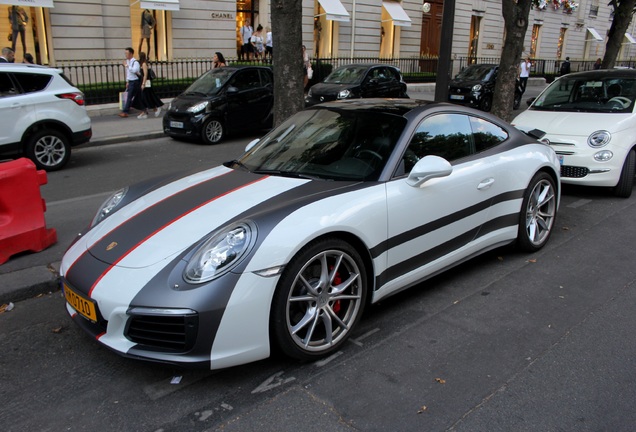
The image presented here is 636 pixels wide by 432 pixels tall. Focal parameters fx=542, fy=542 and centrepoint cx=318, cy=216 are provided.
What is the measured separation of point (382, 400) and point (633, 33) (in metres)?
57.4

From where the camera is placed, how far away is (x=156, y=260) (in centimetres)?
298

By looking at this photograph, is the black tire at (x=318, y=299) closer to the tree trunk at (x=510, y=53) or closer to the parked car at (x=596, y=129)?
the parked car at (x=596, y=129)

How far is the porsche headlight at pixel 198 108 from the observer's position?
11.6m

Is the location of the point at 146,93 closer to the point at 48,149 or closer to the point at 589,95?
the point at 48,149

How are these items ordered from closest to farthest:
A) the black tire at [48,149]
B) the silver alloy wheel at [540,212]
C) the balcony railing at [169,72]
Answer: the silver alloy wheel at [540,212]
the black tire at [48,149]
the balcony railing at [169,72]

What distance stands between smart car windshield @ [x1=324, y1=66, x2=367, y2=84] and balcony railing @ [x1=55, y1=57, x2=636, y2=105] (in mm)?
5179

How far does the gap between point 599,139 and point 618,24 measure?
12.9 metres

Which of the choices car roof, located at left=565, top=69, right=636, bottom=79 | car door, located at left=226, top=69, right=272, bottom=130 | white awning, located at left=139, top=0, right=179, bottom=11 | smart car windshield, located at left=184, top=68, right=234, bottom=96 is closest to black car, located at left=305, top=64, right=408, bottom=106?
car door, located at left=226, top=69, right=272, bottom=130

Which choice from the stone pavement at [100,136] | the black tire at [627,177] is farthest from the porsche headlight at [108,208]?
the black tire at [627,177]

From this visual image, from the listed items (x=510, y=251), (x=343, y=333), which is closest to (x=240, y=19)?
(x=510, y=251)

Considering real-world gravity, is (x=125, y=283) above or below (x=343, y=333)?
above

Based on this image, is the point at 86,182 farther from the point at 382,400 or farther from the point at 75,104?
the point at 382,400

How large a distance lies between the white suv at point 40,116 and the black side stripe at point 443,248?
7.48 meters

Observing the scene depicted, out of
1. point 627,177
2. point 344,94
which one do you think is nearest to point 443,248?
point 627,177
